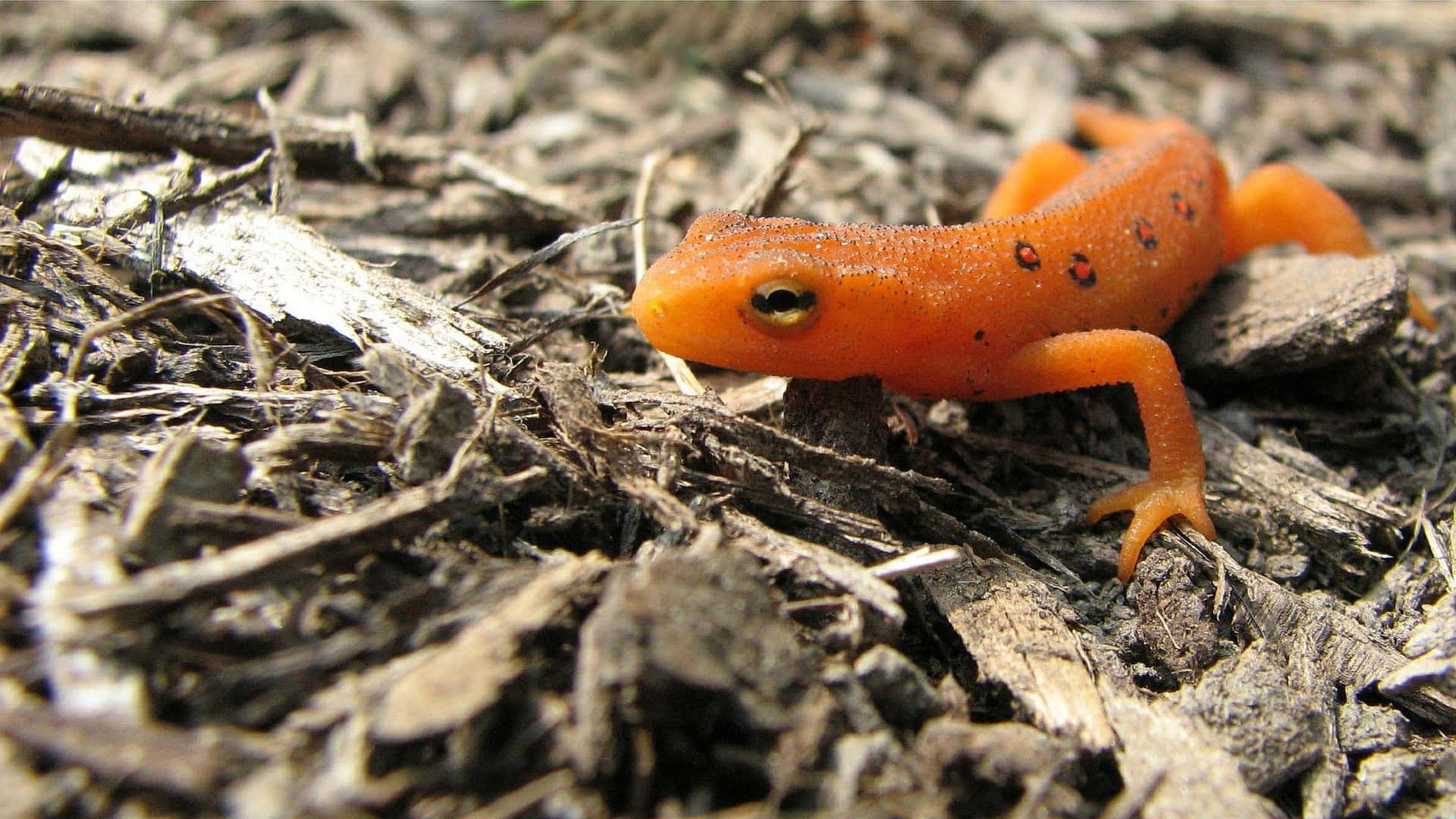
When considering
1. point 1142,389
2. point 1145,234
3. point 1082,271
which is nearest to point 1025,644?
point 1142,389

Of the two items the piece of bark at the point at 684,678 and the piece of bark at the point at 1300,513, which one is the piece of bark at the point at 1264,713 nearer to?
the piece of bark at the point at 1300,513

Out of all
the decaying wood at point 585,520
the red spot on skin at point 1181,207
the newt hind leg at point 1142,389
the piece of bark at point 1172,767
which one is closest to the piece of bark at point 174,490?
the decaying wood at point 585,520

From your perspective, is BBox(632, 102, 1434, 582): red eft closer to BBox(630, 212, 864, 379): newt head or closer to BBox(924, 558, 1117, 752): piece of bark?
BBox(630, 212, 864, 379): newt head

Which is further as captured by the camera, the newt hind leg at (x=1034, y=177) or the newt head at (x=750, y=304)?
the newt hind leg at (x=1034, y=177)

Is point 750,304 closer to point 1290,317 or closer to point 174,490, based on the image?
point 174,490

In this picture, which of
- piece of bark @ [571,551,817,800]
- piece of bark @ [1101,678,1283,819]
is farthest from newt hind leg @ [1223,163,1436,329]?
piece of bark @ [571,551,817,800]
